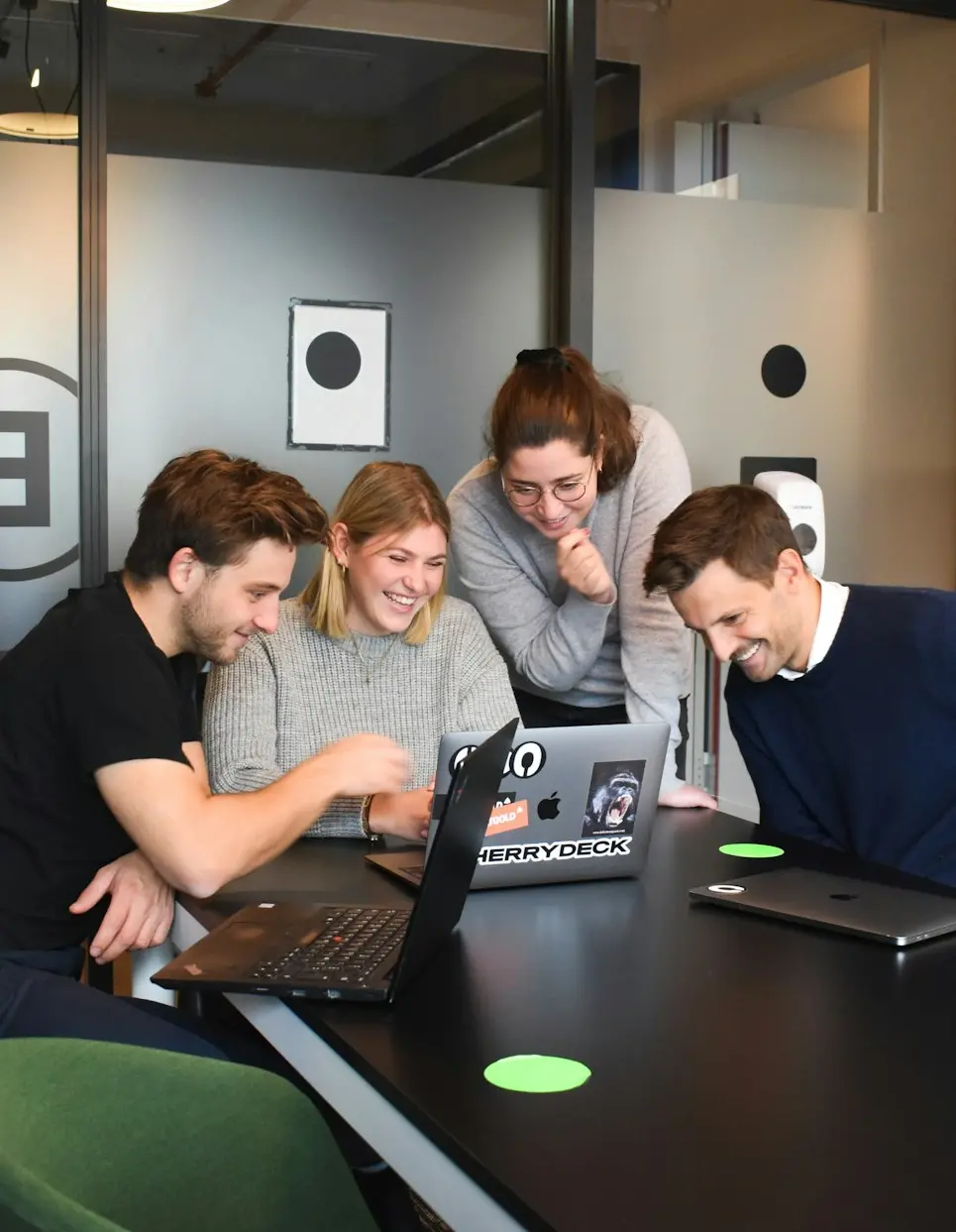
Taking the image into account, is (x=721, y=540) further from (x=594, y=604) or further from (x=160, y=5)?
(x=160, y=5)

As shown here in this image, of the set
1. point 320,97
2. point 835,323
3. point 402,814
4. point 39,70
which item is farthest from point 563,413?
point 835,323

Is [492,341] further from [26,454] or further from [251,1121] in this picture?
[251,1121]

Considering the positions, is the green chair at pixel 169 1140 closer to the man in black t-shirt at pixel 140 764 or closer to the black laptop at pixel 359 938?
the black laptop at pixel 359 938

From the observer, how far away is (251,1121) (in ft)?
4.25

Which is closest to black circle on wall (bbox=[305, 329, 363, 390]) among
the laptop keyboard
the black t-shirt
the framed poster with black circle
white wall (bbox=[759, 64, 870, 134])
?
the framed poster with black circle

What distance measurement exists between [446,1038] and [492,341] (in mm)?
2723

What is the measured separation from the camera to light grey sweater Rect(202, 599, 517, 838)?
2170 mm

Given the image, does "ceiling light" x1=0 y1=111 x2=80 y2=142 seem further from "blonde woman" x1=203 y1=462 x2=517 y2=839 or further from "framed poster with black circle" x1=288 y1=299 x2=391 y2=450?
"blonde woman" x1=203 y1=462 x2=517 y2=839

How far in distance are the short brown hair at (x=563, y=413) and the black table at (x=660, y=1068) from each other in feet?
2.97

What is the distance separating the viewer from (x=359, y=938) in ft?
4.96

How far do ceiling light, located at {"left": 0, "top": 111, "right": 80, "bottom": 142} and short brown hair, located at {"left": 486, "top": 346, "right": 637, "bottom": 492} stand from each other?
1.46 metres

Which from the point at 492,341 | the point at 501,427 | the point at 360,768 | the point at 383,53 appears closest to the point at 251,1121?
the point at 360,768

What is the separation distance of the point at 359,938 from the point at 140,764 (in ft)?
1.14

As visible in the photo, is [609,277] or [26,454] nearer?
[26,454]
